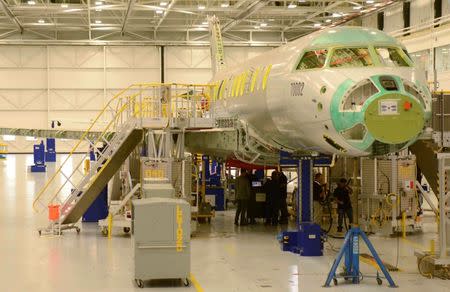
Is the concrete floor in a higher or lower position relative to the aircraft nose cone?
lower

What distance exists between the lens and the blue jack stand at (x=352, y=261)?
13.5 meters

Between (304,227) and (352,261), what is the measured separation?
11.2 feet

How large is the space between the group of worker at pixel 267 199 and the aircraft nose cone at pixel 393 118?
9.13 metres

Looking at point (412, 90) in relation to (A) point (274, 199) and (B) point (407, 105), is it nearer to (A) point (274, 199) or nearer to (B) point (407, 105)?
(B) point (407, 105)

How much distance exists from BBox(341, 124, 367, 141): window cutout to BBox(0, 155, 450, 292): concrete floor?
2.94m

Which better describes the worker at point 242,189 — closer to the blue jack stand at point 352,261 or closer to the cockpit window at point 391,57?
the cockpit window at point 391,57

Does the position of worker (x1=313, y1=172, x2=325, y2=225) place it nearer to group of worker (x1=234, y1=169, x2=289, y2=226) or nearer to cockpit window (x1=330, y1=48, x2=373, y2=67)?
group of worker (x1=234, y1=169, x2=289, y2=226)

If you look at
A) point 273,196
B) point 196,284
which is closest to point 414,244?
point 273,196

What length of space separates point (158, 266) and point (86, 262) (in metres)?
3.44

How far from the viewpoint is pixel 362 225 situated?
21.8 metres

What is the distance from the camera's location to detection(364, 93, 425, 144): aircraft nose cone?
45.4ft

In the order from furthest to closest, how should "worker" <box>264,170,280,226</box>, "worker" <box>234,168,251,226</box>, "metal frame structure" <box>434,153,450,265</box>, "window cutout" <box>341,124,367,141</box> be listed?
"worker" <box>264,170,280,226</box> → "worker" <box>234,168,251,226</box> → "window cutout" <box>341,124,367,141</box> → "metal frame structure" <box>434,153,450,265</box>

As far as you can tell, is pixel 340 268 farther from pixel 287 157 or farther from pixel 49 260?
pixel 49 260

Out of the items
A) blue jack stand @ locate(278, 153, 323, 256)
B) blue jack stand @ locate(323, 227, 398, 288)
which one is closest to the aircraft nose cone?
blue jack stand @ locate(323, 227, 398, 288)
